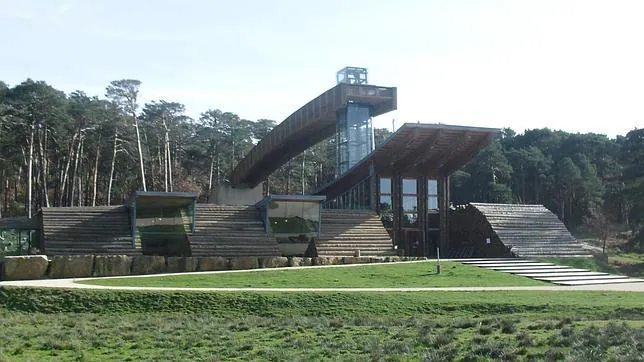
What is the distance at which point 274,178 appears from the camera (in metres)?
70.1

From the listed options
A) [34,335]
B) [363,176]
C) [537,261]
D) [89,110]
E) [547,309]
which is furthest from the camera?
[89,110]

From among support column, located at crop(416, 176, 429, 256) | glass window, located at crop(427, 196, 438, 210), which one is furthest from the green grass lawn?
glass window, located at crop(427, 196, 438, 210)

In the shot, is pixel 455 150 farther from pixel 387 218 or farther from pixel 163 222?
pixel 163 222

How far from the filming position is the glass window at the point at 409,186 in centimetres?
3988

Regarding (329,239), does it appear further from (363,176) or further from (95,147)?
(95,147)

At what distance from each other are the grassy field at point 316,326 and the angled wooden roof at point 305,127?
21.1 metres

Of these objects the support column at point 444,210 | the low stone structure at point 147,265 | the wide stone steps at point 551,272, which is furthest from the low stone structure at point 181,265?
the support column at point 444,210

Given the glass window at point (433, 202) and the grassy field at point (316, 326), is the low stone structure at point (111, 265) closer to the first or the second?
the grassy field at point (316, 326)

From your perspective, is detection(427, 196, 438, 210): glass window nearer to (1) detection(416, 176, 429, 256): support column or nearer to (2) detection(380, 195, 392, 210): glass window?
(1) detection(416, 176, 429, 256): support column

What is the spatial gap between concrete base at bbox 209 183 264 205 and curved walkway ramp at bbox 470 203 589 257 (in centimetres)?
2363

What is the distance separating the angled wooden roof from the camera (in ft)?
129

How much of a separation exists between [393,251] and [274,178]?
3695cm

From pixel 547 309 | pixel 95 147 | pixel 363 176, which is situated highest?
pixel 95 147

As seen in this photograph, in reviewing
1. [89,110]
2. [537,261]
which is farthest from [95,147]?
[537,261]
